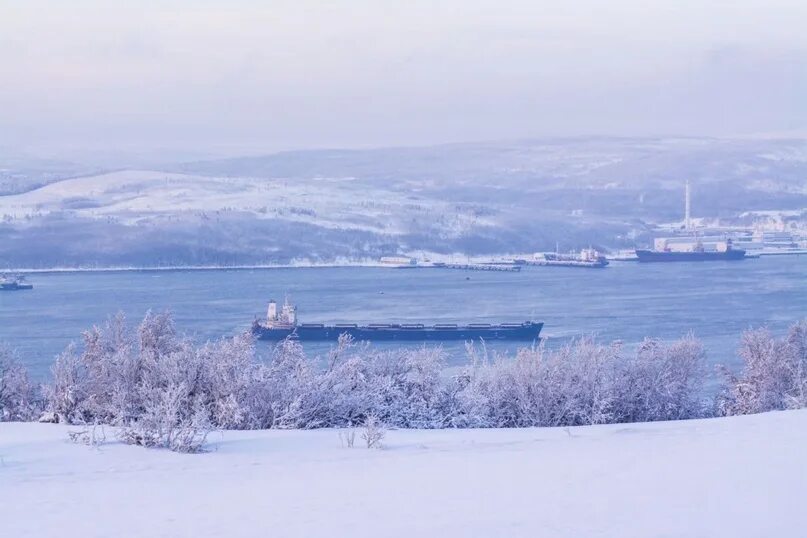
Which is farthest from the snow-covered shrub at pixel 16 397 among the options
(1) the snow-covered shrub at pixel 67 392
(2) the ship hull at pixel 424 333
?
(2) the ship hull at pixel 424 333

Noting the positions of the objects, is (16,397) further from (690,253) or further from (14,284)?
(690,253)

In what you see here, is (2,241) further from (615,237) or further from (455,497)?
(455,497)

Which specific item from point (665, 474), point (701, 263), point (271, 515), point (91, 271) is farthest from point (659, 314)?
point (271, 515)

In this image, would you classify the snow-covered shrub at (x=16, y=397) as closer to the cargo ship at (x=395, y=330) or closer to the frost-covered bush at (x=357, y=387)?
the frost-covered bush at (x=357, y=387)

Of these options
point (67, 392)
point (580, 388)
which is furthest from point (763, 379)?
point (67, 392)

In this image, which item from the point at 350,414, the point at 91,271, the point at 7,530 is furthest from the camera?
the point at 91,271
